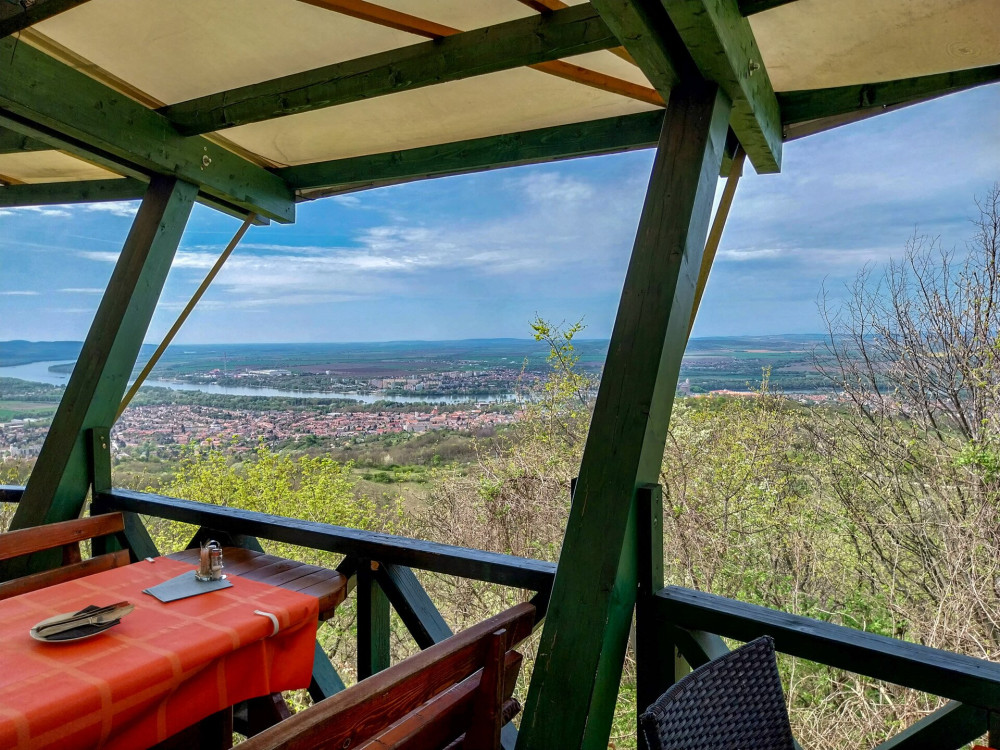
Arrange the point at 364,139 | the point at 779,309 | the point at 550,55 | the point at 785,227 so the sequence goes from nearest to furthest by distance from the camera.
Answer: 1. the point at 550,55
2. the point at 364,139
3. the point at 779,309
4. the point at 785,227

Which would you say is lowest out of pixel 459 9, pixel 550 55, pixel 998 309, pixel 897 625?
pixel 897 625

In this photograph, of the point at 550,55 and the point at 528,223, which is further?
the point at 528,223

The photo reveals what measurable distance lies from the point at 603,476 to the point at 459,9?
125cm

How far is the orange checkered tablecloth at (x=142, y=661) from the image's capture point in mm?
1104

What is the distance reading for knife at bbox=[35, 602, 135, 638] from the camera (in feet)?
4.40

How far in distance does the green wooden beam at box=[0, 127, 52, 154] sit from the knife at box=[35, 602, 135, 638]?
6.31 feet

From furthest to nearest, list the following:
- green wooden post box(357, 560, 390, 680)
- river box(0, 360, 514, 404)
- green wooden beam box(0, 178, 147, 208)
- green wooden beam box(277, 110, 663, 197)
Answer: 1. river box(0, 360, 514, 404)
2. green wooden beam box(0, 178, 147, 208)
3. green wooden beam box(277, 110, 663, 197)
4. green wooden post box(357, 560, 390, 680)

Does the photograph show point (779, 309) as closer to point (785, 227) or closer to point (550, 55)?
point (785, 227)

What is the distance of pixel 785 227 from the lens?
6.46m

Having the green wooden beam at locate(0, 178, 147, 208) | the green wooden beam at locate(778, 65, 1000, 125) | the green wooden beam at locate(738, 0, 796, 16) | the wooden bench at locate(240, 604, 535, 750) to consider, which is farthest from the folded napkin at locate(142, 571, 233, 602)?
the green wooden beam at locate(778, 65, 1000, 125)

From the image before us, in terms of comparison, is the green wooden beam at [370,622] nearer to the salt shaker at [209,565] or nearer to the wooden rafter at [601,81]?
the salt shaker at [209,565]

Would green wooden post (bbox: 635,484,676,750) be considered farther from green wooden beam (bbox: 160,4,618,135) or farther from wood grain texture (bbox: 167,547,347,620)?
green wooden beam (bbox: 160,4,618,135)

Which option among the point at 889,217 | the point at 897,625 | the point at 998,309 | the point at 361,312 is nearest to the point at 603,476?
the point at 998,309

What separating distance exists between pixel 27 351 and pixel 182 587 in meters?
4.48
